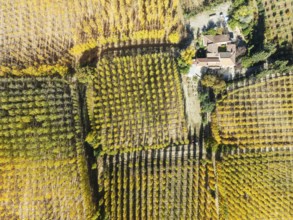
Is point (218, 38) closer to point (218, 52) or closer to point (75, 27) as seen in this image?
point (218, 52)

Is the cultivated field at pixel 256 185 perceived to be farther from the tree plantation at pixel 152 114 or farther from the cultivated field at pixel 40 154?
the cultivated field at pixel 40 154

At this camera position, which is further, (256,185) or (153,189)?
(153,189)

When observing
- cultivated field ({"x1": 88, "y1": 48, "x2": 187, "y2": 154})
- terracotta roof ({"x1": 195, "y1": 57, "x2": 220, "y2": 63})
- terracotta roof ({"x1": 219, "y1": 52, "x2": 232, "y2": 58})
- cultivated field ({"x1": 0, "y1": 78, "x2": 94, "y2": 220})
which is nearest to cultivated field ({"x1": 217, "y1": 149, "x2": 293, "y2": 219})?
cultivated field ({"x1": 88, "y1": 48, "x2": 187, "y2": 154})

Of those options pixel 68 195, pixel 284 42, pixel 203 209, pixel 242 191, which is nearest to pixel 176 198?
pixel 203 209

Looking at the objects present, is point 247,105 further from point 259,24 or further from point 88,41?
point 88,41

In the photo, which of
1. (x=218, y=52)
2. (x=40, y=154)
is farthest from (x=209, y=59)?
(x=40, y=154)
